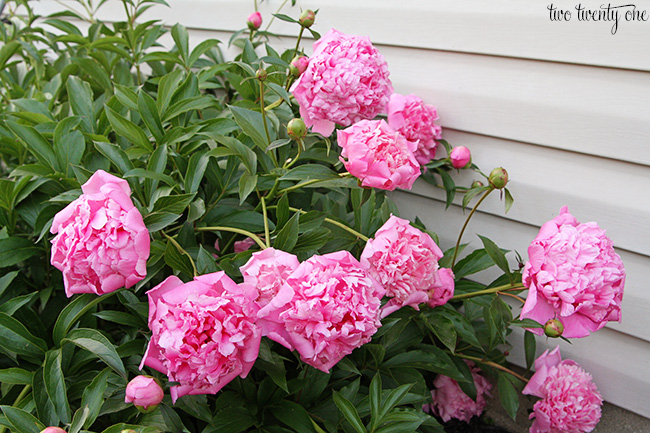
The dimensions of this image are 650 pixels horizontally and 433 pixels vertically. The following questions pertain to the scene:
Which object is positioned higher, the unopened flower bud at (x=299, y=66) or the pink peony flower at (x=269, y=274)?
the unopened flower bud at (x=299, y=66)

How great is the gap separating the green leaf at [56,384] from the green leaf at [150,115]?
523 millimetres

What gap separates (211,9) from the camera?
1844 mm

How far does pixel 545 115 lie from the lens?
124cm

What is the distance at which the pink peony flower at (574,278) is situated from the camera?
2.94 ft

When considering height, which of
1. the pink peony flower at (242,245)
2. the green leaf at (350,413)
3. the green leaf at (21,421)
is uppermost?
the pink peony flower at (242,245)

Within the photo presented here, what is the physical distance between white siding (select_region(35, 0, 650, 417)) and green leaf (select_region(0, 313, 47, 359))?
1.03 metres

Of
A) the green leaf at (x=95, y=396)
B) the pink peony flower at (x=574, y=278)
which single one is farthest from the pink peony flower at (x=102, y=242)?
the pink peony flower at (x=574, y=278)

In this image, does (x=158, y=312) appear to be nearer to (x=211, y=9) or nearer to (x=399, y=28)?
(x=399, y=28)

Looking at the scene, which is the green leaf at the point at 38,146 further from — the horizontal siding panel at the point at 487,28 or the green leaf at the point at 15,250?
the horizontal siding panel at the point at 487,28

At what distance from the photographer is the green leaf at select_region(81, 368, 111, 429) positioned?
2.64 ft

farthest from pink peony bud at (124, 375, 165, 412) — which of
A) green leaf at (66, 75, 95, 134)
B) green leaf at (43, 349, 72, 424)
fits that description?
green leaf at (66, 75, 95, 134)

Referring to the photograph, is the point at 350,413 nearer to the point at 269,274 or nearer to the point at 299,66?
the point at 269,274

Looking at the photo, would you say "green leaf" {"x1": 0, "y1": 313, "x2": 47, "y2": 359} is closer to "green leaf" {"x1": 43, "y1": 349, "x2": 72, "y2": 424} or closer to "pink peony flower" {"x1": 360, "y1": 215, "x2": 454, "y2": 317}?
"green leaf" {"x1": 43, "y1": 349, "x2": 72, "y2": 424}

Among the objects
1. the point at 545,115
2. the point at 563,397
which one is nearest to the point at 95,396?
the point at 563,397
